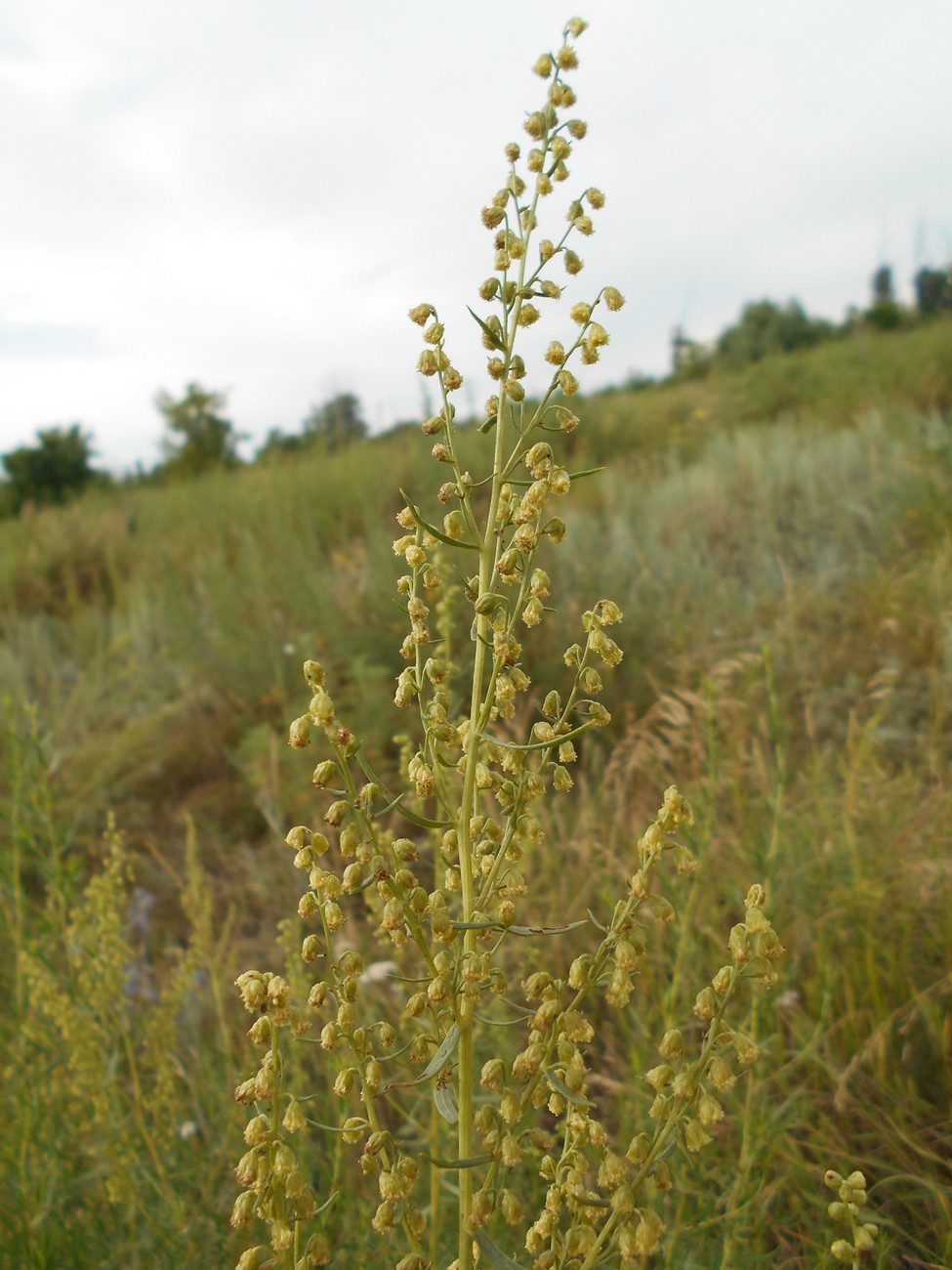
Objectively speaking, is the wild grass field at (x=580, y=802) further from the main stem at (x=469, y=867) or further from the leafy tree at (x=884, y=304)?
the leafy tree at (x=884, y=304)

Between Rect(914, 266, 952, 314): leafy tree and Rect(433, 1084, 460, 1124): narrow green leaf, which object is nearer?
Rect(433, 1084, 460, 1124): narrow green leaf

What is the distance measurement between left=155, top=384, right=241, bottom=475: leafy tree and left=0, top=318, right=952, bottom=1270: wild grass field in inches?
185

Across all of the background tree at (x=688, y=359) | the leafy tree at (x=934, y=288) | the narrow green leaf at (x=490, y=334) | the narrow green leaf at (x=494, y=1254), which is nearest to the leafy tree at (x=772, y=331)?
the background tree at (x=688, y=359)

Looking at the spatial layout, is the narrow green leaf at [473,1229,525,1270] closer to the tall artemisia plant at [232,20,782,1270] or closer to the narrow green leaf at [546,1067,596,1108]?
the tall artemisia plant at [232,20,782,1270]

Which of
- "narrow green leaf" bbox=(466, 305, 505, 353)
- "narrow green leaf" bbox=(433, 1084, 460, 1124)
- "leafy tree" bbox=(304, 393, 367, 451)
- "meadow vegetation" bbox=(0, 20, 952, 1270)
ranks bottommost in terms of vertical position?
"meadow vegetation" bbox=(0, 20, 952, 1270)

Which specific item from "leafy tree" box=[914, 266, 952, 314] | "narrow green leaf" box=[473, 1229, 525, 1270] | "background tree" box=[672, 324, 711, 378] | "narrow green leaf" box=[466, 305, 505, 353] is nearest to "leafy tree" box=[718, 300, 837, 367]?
"background tree" box=[672, 324, 711, 378]

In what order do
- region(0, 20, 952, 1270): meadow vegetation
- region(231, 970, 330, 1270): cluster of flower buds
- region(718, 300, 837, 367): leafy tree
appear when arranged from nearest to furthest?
1. region(231, 970, 330, 1270): cluster of flower buds
2. region(0, 20, 952, 1270): meadow vegetation
3. region(718, 300, 837, 367): leafy tree

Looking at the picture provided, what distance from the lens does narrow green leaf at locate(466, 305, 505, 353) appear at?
95 centimetres

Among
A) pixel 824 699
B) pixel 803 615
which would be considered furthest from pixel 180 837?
pixel 803 615

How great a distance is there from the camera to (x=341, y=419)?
30.4 ft

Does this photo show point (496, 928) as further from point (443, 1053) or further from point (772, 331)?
point (772, 331)

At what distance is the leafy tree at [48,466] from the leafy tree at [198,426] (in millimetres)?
1379

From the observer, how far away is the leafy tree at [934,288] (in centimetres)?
1007

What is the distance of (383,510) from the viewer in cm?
643
